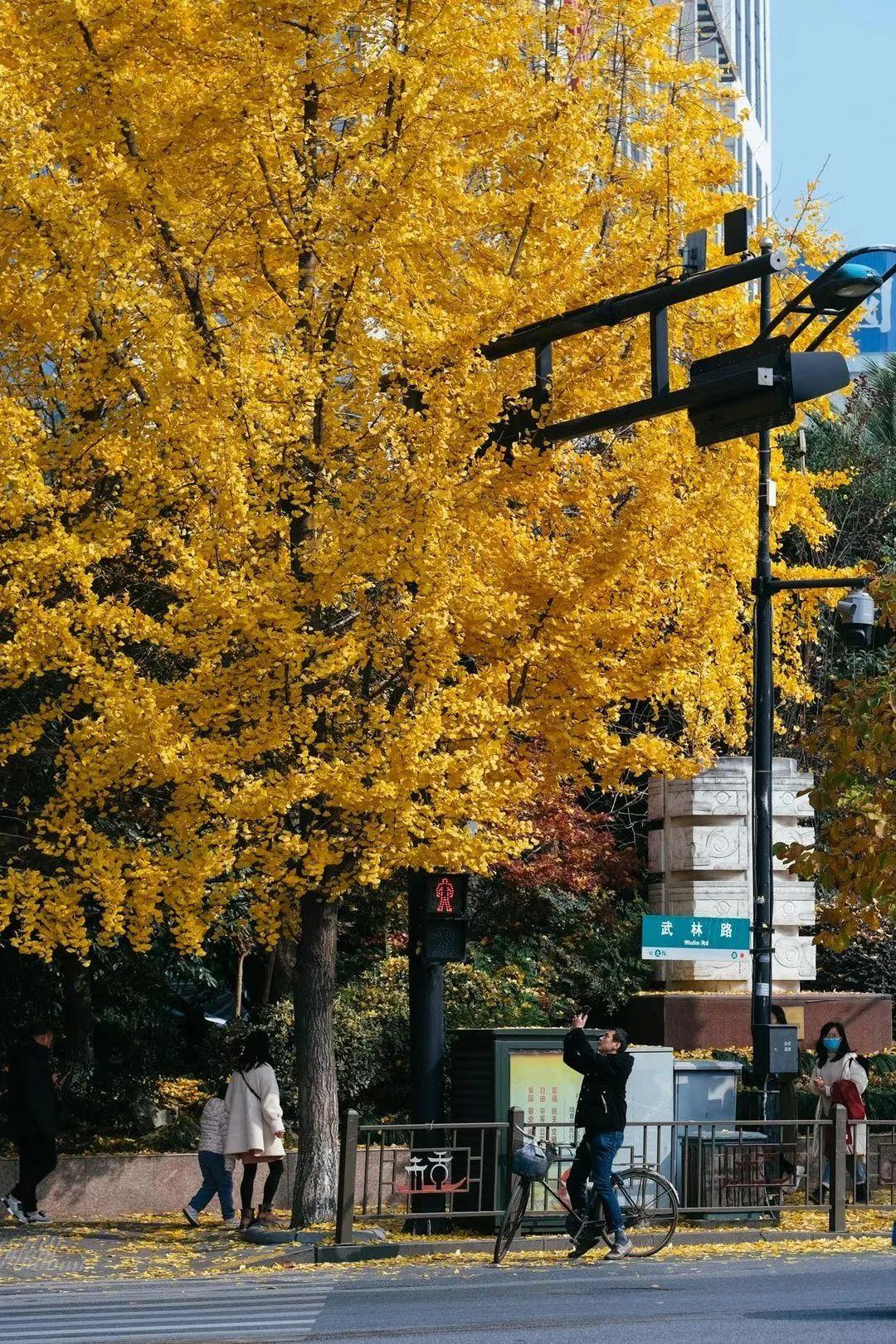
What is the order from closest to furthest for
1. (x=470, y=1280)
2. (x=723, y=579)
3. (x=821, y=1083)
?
(x=470, y=1280), (x=723, y=579), (x=821, y=1083)

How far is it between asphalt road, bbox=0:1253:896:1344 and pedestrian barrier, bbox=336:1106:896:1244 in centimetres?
124

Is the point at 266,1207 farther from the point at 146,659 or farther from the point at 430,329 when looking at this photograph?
the point at 430,329

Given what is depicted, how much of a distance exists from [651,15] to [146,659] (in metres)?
7.78

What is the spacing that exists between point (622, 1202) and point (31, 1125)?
4.89 meters

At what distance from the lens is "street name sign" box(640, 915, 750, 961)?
17438mm

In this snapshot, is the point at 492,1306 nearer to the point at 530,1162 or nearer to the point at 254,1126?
the point at 530,1162

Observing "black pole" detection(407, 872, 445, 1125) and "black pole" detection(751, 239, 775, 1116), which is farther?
"black pole" detection(751, 239, 775, 1116)

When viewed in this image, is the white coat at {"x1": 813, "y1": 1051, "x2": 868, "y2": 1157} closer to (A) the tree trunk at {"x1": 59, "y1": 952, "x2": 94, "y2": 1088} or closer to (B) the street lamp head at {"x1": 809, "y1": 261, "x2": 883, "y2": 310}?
(A) the tree trunk at {"x1": 59, "y1": 952, "x2": 94, "y2": 1088}

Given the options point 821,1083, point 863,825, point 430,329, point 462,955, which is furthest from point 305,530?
point 821,1083

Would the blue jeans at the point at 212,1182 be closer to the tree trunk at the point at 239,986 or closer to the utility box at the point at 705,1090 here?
the utility box at the point at 705,1090

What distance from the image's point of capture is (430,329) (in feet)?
48.3

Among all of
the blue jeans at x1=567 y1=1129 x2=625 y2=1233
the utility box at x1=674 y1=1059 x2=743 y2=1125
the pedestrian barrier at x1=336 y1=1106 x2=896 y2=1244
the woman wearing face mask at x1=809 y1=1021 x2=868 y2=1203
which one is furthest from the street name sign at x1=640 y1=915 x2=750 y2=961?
the blue jeans at x1=567 y1=1129 x2=625 y2=1233

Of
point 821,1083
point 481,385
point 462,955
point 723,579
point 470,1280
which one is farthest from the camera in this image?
point 821,1083

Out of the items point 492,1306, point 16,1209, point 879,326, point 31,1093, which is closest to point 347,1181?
point 492,1306
